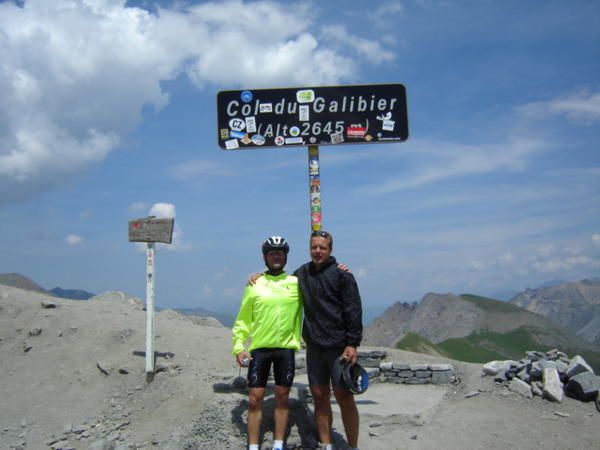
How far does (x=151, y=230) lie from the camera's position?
871 centimetres

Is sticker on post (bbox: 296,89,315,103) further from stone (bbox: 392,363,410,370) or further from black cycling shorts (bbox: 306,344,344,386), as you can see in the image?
stone (bbox: 392,363,410,370)

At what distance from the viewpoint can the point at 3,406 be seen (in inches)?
328

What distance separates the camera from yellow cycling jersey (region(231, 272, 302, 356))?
5309 millimetres

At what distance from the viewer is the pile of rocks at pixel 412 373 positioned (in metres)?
9.30

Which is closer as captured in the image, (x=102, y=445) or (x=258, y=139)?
(x=102, y=445)

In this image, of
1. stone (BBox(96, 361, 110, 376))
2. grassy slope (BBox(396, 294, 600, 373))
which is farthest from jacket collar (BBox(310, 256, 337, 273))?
grassy slope (BBox(396, 294, 600, 373))

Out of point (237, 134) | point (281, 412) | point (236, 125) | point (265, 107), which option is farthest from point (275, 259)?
point (265, 107)

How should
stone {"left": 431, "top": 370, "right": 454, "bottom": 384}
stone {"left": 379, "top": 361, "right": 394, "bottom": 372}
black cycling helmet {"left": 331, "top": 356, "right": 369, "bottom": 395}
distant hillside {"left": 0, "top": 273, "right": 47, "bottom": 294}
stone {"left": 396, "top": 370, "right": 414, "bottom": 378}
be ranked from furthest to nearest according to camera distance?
distant hillside {"left": 0, "top": 273, "right": 47, "bottom": 294} < stone {"left": 379, "top": 361, "right": 394, "bottom": 372} < stone {"left": 396, "top": 370, "right": 414, "bottom": 378} < stone {"left": 431, "top": 370, "right": 454, "bottom": 384} < black cycling helmet {"left": 331, "top": 356, "right": 369, "bottom": 395}

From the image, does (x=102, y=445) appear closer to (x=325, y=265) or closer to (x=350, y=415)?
(x=350, y=415)

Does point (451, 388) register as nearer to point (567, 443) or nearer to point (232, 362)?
point (567, 443)

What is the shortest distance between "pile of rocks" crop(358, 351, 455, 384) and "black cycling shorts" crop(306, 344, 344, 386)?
4.68 m

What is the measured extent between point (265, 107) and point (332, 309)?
183 inches

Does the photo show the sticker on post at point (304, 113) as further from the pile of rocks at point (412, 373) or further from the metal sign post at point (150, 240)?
the pile of rocks at point (412, 373)

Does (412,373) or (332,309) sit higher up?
(332,309)
